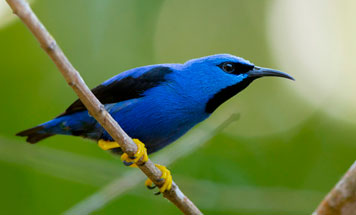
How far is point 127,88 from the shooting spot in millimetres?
4066

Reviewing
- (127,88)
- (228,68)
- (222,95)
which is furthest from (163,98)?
(228,68)

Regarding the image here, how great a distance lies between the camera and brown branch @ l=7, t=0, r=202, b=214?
2.19 metres

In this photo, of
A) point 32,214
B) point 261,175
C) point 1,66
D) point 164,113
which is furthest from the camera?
point 1,66

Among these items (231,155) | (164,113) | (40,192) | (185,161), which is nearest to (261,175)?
(231,155)

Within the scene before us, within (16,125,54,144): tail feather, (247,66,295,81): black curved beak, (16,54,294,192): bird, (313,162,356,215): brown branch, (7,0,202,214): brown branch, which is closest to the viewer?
(7,0,202,214): brown branch

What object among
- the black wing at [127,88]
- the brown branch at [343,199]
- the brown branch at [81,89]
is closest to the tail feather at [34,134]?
the black wing at [127,88]

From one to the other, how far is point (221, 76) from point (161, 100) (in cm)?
63

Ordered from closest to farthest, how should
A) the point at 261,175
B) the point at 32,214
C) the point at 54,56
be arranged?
the point at 54,56, the point at 32,214, the point at 261,175

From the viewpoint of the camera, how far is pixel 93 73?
654cm

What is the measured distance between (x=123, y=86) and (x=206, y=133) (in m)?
0.90

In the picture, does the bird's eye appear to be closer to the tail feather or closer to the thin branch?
the thin branch

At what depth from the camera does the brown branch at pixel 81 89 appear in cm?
219

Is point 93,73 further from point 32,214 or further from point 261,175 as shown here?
point 261,175

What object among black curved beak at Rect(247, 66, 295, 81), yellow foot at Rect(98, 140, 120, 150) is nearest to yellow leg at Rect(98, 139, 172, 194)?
yellow foot at Rect(98, 140, 120, 150)
